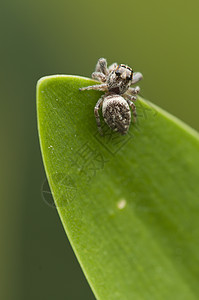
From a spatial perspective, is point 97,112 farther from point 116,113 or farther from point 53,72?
point 53,72

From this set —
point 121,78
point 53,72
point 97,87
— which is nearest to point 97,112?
point 97,87

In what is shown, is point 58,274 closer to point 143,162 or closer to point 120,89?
point 120,89

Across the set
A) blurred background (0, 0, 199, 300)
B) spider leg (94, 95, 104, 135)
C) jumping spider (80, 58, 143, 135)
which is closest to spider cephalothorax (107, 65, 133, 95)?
jumping spider (80, 58, 143, 135)

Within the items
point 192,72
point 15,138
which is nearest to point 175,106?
Result: point 192,72

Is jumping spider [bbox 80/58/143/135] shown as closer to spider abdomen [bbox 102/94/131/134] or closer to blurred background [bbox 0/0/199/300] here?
spider abdomen [bbox 102/94/131/134]

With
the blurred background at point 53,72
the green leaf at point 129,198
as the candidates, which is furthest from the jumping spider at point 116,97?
the blurred background at point 53,72

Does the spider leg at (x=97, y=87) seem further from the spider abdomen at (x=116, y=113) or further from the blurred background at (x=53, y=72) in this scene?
the blurred background at (x=53, y=72)
